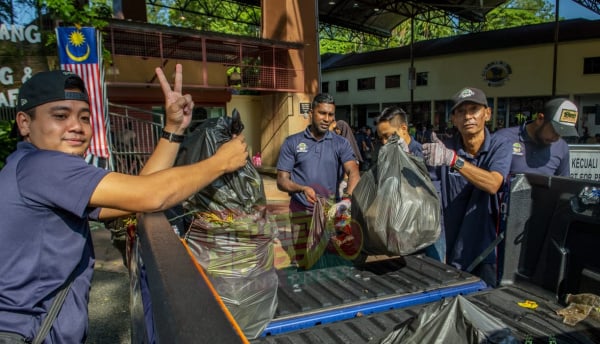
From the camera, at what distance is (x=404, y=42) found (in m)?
39.8

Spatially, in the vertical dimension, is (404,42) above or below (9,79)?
above

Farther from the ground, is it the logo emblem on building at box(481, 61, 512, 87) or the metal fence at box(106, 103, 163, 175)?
the logo emblem on building at box(481, 61, 512, 87)

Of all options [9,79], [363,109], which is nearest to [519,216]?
[9,79]

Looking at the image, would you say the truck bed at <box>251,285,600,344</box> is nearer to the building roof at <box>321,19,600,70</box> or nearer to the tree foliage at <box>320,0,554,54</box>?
the building roof at <box>321,19,600,70</box>

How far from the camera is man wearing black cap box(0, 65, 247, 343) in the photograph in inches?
53.7

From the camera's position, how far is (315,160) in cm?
398

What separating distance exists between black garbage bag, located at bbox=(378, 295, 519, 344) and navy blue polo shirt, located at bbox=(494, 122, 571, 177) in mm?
2172

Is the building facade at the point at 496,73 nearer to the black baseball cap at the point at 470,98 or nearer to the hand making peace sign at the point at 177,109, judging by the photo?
the black baseball cap at the point at 470,98

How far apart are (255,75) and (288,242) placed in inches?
420

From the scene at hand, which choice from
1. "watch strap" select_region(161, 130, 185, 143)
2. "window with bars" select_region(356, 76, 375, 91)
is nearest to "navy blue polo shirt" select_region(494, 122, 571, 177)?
"watch strap" select_region(161, 130, 185, 143)

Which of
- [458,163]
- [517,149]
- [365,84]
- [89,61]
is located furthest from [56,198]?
[365,84]

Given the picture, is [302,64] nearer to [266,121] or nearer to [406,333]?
[266,121]

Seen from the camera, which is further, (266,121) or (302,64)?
(266,121)

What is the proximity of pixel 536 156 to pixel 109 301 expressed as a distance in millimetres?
4435
